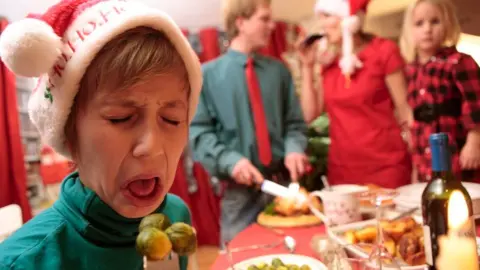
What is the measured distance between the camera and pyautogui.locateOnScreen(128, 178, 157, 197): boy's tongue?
654 mm

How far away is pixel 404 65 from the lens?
1.73m

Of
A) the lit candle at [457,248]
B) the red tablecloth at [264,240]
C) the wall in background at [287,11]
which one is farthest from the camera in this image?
the wall in background at [287,11]

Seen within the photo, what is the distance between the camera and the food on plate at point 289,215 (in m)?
1.28

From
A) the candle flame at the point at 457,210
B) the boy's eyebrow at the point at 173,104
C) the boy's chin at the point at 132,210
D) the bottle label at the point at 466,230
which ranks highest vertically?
the boy's eyebrow at the point at 173,104

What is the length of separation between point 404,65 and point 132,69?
1349 mm

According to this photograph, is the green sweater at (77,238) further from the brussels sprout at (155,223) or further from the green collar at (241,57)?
the green collar at (241,57)

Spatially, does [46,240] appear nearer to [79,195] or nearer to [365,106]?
[79,195]

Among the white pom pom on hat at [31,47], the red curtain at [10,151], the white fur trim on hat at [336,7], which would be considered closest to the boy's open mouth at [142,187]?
the white pom pom on hat at [31,47]

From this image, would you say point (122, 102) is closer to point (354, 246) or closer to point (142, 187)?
point (142, 187)

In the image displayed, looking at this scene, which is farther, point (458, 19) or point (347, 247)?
point (458, 19)

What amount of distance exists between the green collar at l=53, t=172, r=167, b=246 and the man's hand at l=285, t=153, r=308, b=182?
1.00 meters

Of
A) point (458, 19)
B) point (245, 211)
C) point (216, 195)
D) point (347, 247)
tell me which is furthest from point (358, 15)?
point (216, 195)

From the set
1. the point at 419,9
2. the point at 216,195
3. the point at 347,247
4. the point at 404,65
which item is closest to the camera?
the point at 347,247

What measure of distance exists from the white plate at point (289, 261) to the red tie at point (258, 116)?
0.84 metres
